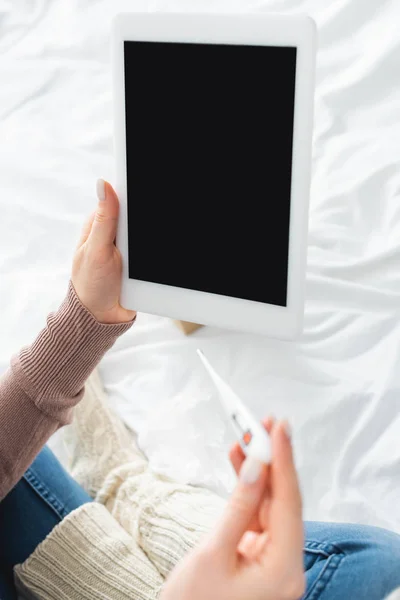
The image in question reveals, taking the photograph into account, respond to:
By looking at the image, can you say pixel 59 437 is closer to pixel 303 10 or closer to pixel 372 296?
pixel 372 296

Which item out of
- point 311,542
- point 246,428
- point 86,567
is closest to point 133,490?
point 86,567

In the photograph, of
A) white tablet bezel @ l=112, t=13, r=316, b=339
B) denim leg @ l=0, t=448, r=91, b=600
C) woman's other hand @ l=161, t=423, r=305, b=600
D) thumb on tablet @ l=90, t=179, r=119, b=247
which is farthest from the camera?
denim leg @ l=0, t=448, r=91, b=600

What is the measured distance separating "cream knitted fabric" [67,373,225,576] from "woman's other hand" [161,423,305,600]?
329 millimetres

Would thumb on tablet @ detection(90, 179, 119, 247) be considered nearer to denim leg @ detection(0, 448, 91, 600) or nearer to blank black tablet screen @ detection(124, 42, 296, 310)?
blank black tablet screen @ detection(124, 42, 296, 310)

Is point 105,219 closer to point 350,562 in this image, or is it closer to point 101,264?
point 101,264

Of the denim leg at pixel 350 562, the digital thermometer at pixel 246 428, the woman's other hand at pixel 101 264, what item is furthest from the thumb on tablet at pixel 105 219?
the denim leg at pixel 350 562

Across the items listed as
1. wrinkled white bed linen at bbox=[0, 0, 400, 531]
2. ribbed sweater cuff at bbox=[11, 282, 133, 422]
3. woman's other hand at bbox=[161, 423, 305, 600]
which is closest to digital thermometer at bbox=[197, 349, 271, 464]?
woman's other hand at bbox=[161, 423, 305, 600]

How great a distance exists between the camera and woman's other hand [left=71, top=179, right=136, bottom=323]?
0.80 meters

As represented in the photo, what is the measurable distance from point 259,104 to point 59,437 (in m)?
0.64

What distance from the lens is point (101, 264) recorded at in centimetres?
82

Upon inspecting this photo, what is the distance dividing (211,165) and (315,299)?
1.19ft

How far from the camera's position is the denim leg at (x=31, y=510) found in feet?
2.92

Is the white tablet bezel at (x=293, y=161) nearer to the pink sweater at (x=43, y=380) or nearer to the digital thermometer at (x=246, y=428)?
the pink sweater at (x=43, y=380)

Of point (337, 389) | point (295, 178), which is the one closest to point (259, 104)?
point (295, 178)
